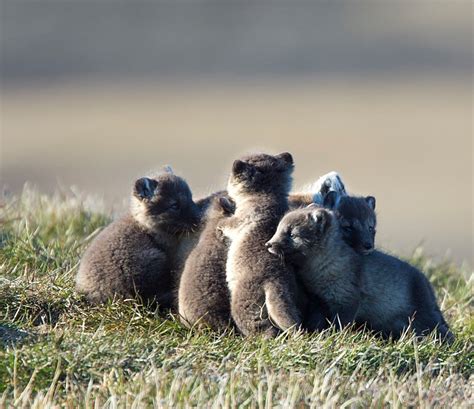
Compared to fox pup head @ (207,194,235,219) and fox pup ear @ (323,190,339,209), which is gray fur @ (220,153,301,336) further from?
fox pup ear @ (323,190,339,209)

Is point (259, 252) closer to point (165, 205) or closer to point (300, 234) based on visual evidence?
point (300, 234)

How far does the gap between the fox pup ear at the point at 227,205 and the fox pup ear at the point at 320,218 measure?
2.71 feet

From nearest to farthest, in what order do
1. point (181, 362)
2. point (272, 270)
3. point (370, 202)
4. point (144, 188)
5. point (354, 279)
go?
1. point (181, 362)
2. point (272, 270)
3. point (354, 279)
4. point (370, 202)
5. point (144, 188)

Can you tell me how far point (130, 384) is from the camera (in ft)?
20.6

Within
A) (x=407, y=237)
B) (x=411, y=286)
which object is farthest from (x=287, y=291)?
(x=407, y=237)

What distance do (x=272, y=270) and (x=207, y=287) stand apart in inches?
20.2

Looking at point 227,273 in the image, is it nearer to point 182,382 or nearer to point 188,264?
point 188,264

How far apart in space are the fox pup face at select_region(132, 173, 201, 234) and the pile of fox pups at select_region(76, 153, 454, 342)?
230 mm

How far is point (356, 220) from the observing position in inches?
316

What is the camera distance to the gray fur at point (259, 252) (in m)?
7.41

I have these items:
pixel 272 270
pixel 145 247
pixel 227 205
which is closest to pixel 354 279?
pixel 272 270

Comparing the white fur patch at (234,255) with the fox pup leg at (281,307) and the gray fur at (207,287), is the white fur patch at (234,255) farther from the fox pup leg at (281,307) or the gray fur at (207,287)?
the fox pup leg at (281,307)

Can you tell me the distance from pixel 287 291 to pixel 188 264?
0.88 metres

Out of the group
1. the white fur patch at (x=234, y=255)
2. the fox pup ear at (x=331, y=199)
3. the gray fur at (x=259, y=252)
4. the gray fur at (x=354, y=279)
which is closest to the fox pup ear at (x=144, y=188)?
the gray fur at (x=259, y=252)
